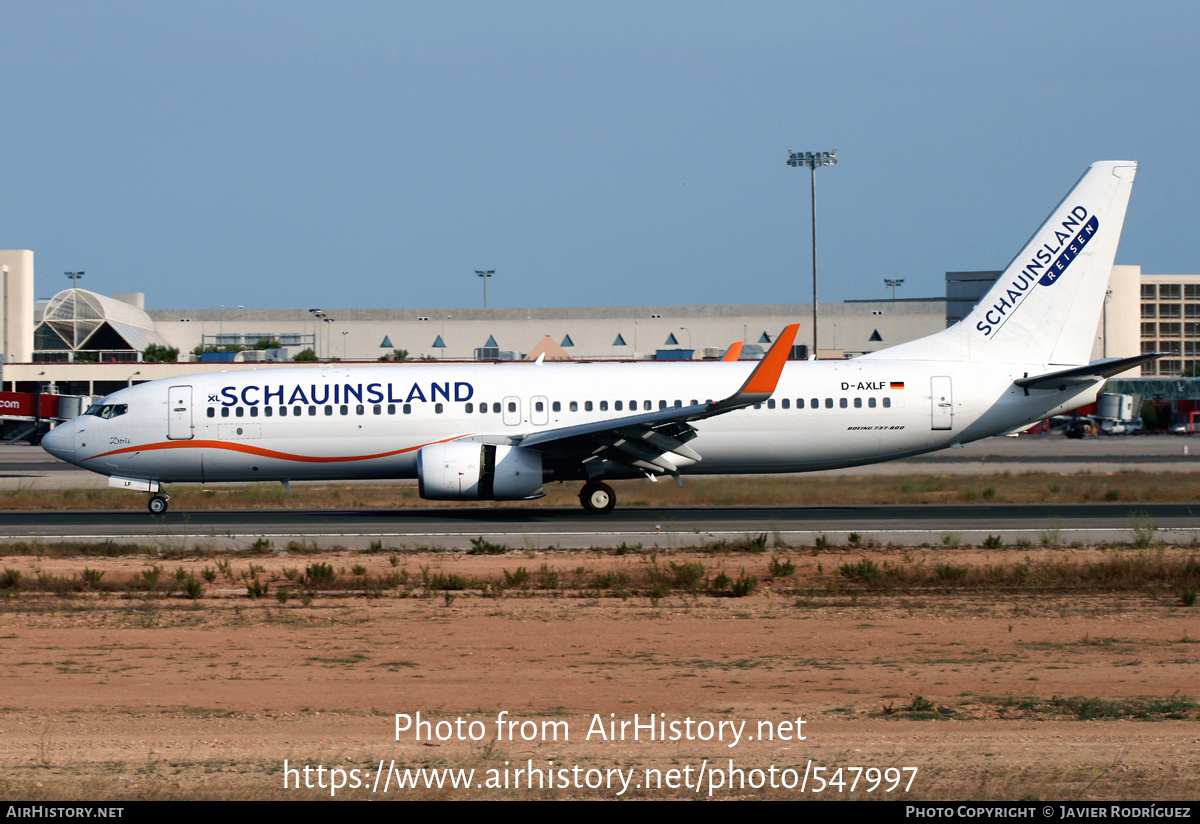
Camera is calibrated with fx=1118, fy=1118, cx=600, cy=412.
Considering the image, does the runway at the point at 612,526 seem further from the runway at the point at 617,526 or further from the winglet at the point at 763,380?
the winglet at the point at 763,380

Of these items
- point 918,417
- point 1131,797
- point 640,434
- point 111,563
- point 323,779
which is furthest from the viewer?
point 918,417

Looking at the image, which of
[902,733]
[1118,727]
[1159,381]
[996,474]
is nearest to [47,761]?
[902,733]

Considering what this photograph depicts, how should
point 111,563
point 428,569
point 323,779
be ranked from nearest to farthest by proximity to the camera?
point 323,779
point 428,569
point 111,563

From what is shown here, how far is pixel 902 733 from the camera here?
821cm

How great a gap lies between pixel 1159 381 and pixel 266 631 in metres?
89.7

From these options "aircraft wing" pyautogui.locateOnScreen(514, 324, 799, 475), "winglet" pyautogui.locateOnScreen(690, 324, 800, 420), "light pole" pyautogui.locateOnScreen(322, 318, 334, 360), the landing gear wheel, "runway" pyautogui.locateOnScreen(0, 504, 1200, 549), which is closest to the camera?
"runway" pyautogui.locateOnScreen(0, 504, 1200, 549)

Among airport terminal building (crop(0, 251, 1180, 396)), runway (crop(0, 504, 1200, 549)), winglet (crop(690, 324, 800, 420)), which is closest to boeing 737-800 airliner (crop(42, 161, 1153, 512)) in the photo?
runway (crop(0, 504, 1200, 549))

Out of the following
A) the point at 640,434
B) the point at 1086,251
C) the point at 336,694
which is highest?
the point at 1086,251

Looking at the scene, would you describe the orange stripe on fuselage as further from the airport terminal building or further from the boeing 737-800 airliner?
the airport terminal building

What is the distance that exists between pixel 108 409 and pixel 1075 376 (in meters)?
22.1

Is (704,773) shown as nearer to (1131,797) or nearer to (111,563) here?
(1131,797)

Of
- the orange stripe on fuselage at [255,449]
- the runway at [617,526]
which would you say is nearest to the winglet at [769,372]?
the runway at [617,526]

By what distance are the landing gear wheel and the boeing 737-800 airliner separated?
1.4 inches

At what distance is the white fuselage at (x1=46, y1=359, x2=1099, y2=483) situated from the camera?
25.3 metres
